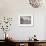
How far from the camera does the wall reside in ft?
11.1

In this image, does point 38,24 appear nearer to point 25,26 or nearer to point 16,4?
point 25,26

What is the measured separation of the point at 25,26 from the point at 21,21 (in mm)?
183

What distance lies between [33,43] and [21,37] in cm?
59

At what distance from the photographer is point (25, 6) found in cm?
341

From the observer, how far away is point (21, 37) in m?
3.38

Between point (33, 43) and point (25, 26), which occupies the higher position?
point (25, 26)

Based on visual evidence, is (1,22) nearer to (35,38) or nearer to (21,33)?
(21,33)

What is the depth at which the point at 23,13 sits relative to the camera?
3414mm

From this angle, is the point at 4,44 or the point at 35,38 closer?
the point at 4,44

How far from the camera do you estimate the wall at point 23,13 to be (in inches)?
133

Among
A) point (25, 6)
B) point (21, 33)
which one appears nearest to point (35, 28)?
point (21, 33)

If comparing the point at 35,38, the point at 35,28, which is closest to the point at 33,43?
the point at 35,38

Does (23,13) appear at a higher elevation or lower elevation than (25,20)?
higher

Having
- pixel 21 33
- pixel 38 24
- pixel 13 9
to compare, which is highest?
pixel 13 9
